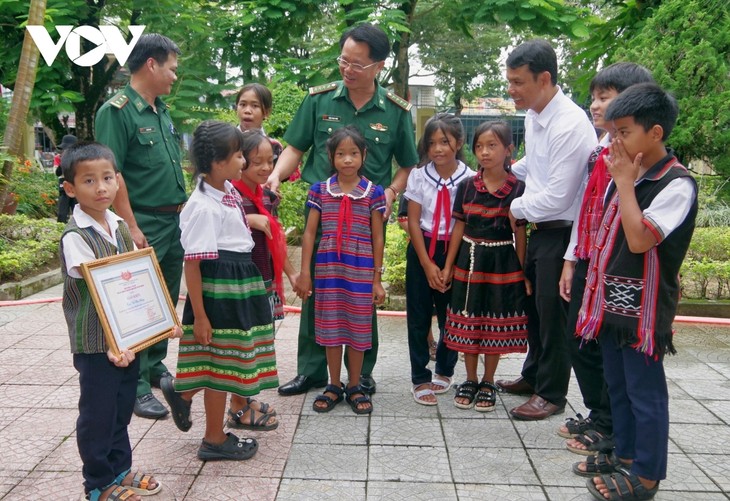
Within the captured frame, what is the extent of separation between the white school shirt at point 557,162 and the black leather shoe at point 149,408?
2126 mm

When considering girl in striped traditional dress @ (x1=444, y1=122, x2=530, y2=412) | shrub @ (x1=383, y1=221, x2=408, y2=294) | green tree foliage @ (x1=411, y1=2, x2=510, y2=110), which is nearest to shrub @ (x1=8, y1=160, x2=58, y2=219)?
shrub @ (x1=383, y1=221, x2=408, y2=294)

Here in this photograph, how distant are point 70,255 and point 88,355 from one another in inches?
15.1

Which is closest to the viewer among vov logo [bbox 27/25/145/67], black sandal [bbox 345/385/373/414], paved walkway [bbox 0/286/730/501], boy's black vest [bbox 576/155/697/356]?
boy's black vest [bbox 576/155/697/356]

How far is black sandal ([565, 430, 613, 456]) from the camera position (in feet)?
9.95

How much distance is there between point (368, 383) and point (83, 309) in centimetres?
189

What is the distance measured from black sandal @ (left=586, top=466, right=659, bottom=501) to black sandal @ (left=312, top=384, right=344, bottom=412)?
1480mm

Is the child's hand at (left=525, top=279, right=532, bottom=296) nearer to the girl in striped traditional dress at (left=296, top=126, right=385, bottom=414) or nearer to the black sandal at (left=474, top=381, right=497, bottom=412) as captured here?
the black sandal at (left=474, top=381, right=497, bottom=412)

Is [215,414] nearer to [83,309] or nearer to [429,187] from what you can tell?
[83,309]

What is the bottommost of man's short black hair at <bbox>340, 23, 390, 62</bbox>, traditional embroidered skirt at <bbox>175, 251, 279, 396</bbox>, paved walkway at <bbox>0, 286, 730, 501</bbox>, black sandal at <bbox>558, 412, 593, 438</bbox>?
paved walkway at <bbox>0, 286, 730, 501</bbox>

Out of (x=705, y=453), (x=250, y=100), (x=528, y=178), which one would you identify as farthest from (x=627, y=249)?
(x=250, y=100)

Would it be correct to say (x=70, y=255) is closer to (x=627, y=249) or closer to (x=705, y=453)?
(x=627, y=249)

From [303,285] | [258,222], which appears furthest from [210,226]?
[303,285]

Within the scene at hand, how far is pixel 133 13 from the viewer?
10.9 metres

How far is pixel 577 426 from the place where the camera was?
3.22 meters
